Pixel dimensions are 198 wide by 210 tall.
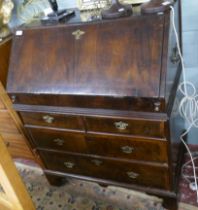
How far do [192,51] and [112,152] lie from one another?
2.48 ft

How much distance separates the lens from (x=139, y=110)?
3.80ft

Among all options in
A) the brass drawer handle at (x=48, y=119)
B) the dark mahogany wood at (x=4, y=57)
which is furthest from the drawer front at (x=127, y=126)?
the dark mahogany wood at (x=4, y=57)

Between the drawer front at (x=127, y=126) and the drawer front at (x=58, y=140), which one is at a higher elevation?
the drawer front at (x=127, y=126)

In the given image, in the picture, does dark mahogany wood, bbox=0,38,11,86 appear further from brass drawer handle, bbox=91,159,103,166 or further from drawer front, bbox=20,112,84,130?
brass drawer handle, bbox=91,159,103,166

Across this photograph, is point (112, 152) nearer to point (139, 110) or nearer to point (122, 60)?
point (139, 110)

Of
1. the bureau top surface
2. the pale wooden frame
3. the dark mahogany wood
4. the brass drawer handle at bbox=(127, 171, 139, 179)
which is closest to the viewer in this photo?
the pale wooden frame

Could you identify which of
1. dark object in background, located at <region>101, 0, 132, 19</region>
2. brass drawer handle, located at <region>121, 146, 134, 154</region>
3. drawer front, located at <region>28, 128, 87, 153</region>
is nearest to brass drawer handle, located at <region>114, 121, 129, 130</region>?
brass drawer handle, located at <region>121, 146, 134, 154</region>

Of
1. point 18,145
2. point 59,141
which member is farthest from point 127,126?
point 18,145

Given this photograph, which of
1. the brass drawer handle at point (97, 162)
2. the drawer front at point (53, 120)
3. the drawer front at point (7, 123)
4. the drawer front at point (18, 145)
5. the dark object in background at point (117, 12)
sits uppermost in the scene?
the dark object in background at point (117, 12)

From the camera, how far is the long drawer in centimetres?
126

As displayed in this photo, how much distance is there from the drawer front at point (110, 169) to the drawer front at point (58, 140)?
7cm

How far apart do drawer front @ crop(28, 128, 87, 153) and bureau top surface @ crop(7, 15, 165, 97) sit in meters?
0.28

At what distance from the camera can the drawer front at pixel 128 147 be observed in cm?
124

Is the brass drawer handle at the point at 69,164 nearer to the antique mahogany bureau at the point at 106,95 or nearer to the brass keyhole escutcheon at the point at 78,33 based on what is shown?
the antique mahogany bureau at the point at 106,95
